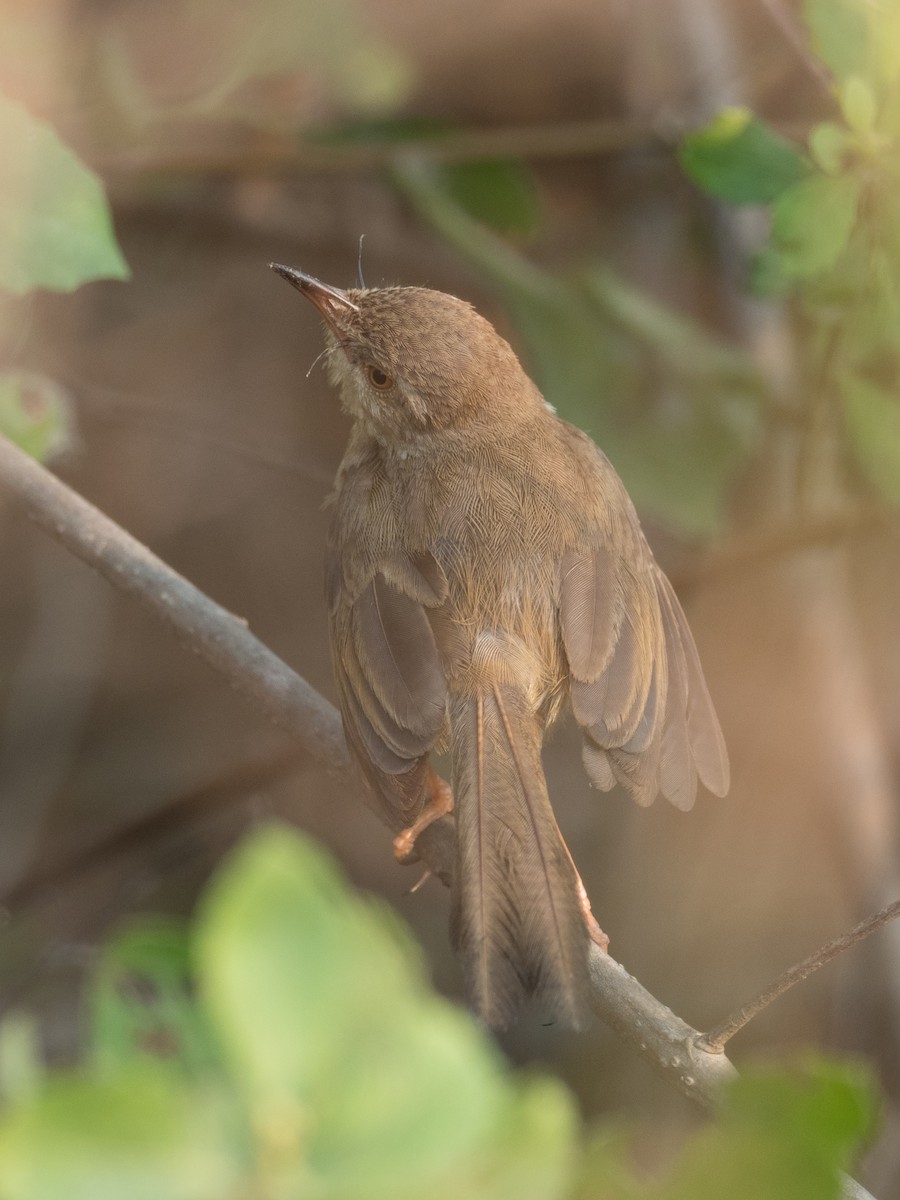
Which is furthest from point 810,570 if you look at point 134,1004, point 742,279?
point 134,1004

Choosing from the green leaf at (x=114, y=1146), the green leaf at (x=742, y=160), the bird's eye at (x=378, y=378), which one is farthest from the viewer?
the bird's eye at (x=378, y=378)

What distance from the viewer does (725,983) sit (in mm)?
4930

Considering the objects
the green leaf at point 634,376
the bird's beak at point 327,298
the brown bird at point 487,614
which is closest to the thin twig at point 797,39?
the green leaf at point 634,376

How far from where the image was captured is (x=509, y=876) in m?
2.57

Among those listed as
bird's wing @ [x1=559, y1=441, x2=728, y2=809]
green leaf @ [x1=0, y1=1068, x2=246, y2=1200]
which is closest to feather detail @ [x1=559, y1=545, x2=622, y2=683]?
bird's wing @ [x1=559, y1=441, x2=728, y2=809]

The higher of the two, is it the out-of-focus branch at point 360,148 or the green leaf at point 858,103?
the green leaf at point 858,103

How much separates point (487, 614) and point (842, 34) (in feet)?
5.15

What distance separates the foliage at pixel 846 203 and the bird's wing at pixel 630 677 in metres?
0.84

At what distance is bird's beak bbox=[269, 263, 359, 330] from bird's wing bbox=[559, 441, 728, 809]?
0.91 metres

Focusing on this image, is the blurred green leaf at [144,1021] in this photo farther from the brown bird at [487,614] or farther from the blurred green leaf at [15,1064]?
the brown bird at [487,614]

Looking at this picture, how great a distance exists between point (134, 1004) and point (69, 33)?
4.22 m

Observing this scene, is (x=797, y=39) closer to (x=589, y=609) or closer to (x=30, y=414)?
(x=589, y=609)

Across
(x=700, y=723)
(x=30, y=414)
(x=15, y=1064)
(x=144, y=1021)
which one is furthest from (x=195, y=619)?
(x=15, y=1064)

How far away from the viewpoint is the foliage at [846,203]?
3057 mm
